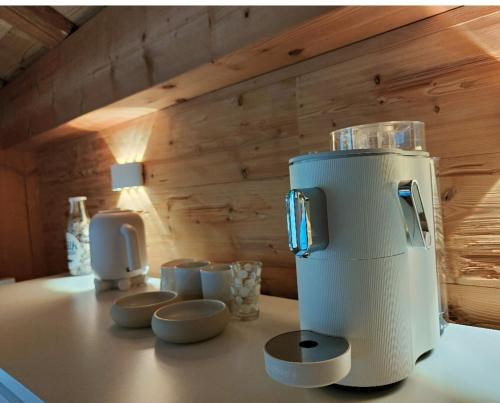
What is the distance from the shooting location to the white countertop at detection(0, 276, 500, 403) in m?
0.55

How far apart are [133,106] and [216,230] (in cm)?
53

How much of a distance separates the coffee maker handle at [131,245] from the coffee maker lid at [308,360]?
2.71 feet

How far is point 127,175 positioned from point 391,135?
3.67 ft

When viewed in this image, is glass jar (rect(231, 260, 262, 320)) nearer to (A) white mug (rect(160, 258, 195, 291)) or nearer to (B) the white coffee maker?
(A) white mug (rect(160, 258, 195, 291))

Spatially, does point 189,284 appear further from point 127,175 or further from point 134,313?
point 127,175

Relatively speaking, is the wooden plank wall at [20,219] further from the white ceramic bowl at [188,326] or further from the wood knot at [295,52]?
the wood knot at [295,52]

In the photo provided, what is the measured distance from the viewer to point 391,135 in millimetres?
734

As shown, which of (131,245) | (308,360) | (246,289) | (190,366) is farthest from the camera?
(131,245)

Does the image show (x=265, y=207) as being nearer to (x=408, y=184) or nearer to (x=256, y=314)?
(x=256, y=314)

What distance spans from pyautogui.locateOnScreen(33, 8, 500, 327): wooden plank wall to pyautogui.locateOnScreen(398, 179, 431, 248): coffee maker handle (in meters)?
0.28

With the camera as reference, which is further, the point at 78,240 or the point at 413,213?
the point at 78,240

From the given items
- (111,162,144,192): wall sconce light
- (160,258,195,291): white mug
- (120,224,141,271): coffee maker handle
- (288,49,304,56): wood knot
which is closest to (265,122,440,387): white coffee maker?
(288,49,304,56): wood knot

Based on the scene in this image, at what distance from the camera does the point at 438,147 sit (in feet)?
2.58

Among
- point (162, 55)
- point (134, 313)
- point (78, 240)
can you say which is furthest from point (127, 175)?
point (134, 313)
